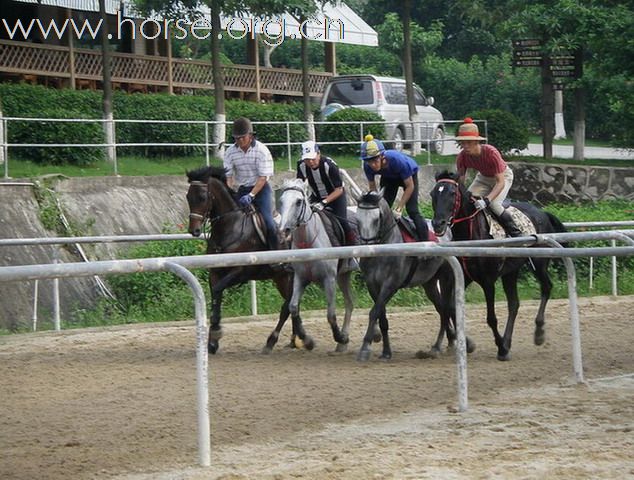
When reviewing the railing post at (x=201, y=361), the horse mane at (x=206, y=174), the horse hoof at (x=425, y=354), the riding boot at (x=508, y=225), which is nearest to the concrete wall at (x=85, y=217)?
the horse mane at (x=206, y=174)

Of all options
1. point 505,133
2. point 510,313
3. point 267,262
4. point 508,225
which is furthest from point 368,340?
point 505,133

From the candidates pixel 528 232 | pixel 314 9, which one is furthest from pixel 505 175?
pixel 314 9

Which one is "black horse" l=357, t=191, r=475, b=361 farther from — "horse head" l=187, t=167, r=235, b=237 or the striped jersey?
"horse head" l=187, t=167, r=235, b=237

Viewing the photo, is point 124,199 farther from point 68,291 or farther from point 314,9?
point 314,9

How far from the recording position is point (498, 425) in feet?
28.9

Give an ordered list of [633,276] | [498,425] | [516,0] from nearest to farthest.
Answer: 1. [498,425]
2. [633,276]
3. [516,0]

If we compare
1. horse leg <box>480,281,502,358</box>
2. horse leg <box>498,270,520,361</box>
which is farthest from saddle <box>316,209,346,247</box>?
horse leg <box>498,270,520,361</box>

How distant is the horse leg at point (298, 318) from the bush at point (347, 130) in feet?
51.9

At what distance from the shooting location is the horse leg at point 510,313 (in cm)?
1265

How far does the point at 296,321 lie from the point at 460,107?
44.7m

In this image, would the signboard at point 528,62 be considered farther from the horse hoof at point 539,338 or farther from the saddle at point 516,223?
the horse hoof at point 539,338

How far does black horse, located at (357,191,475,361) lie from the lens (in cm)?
1262

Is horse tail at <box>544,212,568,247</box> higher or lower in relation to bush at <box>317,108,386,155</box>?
lower

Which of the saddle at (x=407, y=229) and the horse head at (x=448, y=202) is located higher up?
the horse head at (x=448, y=202)
